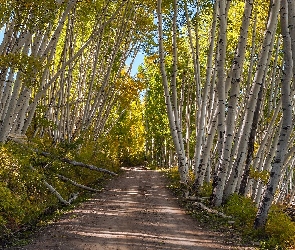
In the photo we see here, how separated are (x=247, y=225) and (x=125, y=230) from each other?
302 centimetres

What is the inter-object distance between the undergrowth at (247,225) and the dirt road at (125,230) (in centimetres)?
41

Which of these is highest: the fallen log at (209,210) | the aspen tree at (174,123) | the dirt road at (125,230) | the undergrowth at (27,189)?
the aspen tree at (174,123)

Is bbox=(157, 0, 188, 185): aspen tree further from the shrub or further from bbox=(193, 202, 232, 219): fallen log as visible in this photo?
the shrub

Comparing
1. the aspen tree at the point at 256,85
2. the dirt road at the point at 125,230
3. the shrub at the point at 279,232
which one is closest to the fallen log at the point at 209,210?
the dirt road at the point at 125,230

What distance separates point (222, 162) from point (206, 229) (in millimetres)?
2797

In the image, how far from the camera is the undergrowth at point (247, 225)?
855 centimetres

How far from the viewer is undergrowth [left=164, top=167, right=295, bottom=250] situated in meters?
8.55

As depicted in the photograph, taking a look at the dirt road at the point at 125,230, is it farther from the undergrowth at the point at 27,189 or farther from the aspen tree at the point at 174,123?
the aspen tree at the point at 174,123

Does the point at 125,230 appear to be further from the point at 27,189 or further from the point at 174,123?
the point at 174,123

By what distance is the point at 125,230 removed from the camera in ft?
30.5

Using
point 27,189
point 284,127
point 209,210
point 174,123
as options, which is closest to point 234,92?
point 284,127

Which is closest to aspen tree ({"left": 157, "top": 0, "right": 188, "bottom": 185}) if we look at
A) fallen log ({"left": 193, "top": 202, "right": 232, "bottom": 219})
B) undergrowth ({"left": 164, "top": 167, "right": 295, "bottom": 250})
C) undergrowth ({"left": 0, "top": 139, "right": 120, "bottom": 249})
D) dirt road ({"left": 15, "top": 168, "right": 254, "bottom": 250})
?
fallen log ({"left": 193, "top": 202, "right": 232, "bottom": 219})

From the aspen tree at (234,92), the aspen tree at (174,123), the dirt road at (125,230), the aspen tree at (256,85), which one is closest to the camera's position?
the dirt road at (125,230)

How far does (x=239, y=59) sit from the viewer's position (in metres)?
12.1
